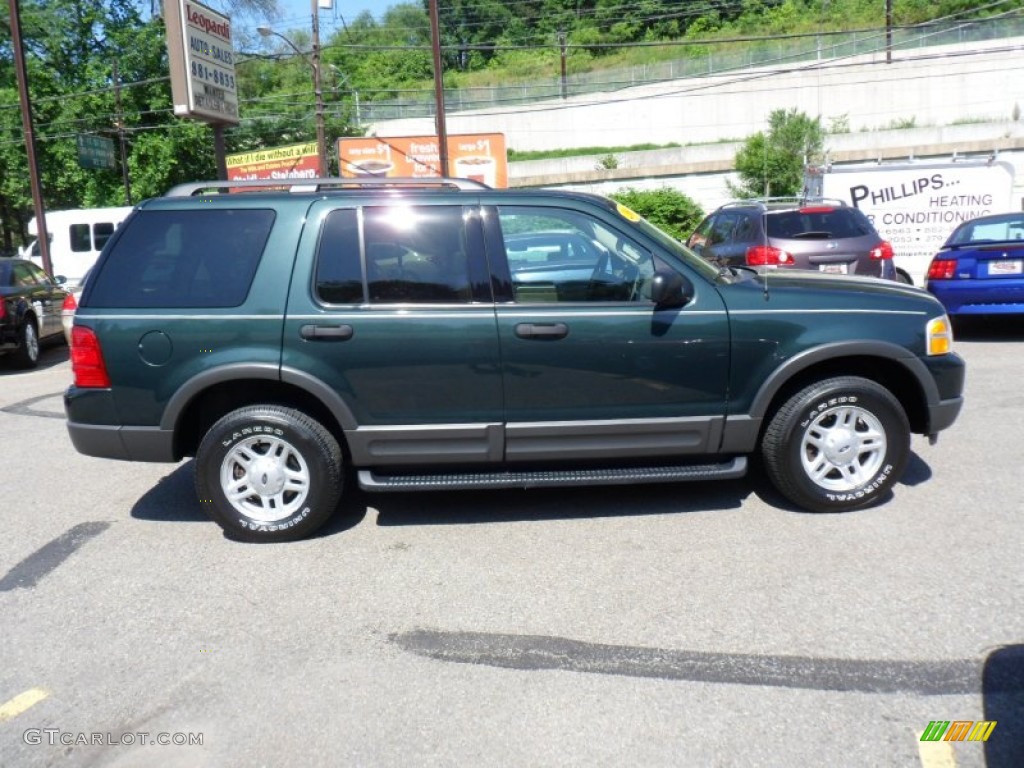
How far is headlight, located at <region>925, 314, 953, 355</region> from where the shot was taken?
495 centimetres

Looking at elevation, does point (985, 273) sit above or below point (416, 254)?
below

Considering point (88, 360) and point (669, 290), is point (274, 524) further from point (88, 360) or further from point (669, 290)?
point (669, 290)

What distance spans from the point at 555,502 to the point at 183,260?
8.51 ft

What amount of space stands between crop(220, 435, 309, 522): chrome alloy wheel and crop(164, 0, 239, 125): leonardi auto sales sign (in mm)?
10000

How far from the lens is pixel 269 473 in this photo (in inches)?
191

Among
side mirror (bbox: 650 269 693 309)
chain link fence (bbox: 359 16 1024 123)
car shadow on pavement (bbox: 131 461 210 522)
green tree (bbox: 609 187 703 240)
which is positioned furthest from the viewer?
chain link fence (bbox: 359 16 1024 123)

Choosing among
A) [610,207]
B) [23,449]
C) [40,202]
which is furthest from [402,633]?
[40,202]

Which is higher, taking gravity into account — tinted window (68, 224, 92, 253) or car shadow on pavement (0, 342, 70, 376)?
tinted window (68, 224, 92, 253)

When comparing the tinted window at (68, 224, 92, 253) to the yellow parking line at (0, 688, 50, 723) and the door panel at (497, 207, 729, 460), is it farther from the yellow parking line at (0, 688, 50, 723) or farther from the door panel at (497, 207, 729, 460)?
the yellow parking line at (0, 688, 50, 723)

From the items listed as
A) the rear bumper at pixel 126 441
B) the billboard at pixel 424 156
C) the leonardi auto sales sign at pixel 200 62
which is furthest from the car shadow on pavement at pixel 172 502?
the billboard at pixel 424 156

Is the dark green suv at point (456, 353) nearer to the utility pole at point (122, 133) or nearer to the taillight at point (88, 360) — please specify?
the taillight at point (88, 360)

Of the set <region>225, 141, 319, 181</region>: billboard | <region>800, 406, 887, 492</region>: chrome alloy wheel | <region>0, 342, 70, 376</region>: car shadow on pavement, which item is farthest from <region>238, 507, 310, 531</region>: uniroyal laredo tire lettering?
<region>225, 141, 319, 181</region>: billboard

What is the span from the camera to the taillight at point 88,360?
4785mm

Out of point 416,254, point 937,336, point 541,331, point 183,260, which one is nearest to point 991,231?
point 937,336
